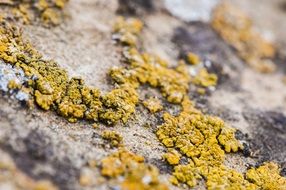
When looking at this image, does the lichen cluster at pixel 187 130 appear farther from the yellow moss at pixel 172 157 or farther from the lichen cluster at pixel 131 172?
the lichen cluster at pixel 131 172

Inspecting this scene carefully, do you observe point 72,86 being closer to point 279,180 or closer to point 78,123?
point 78,123

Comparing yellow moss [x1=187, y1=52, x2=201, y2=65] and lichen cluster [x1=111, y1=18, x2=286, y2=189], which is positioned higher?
yellow moss [x1=187, y1=52, x2=201, y2=65]

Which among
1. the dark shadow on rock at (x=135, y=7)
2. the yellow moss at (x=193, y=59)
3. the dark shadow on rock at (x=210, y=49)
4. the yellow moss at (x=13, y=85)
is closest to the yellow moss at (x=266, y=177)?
the dark shadow on rock at (x=210, y=49)

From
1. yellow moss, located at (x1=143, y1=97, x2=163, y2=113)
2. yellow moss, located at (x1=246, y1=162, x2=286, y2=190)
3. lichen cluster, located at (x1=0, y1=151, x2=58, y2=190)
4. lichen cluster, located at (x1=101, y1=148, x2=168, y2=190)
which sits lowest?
lichen cluster, located at (x1=0, y1=151, x2=58, y2=190)

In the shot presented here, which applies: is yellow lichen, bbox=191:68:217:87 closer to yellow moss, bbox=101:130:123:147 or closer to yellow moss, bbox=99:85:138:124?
yellow moss, bbox=99:85:138:124

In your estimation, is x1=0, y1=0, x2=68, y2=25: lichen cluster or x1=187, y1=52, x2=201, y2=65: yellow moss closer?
x1=0, y1=0, x2=68, y2=25: lichen cluster

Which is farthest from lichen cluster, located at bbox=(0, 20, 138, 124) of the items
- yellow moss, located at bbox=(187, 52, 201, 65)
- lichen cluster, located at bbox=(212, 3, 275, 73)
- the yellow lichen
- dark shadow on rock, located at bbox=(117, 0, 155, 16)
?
lichen cluster, located at bbox=(212, 3, 275, 73)
